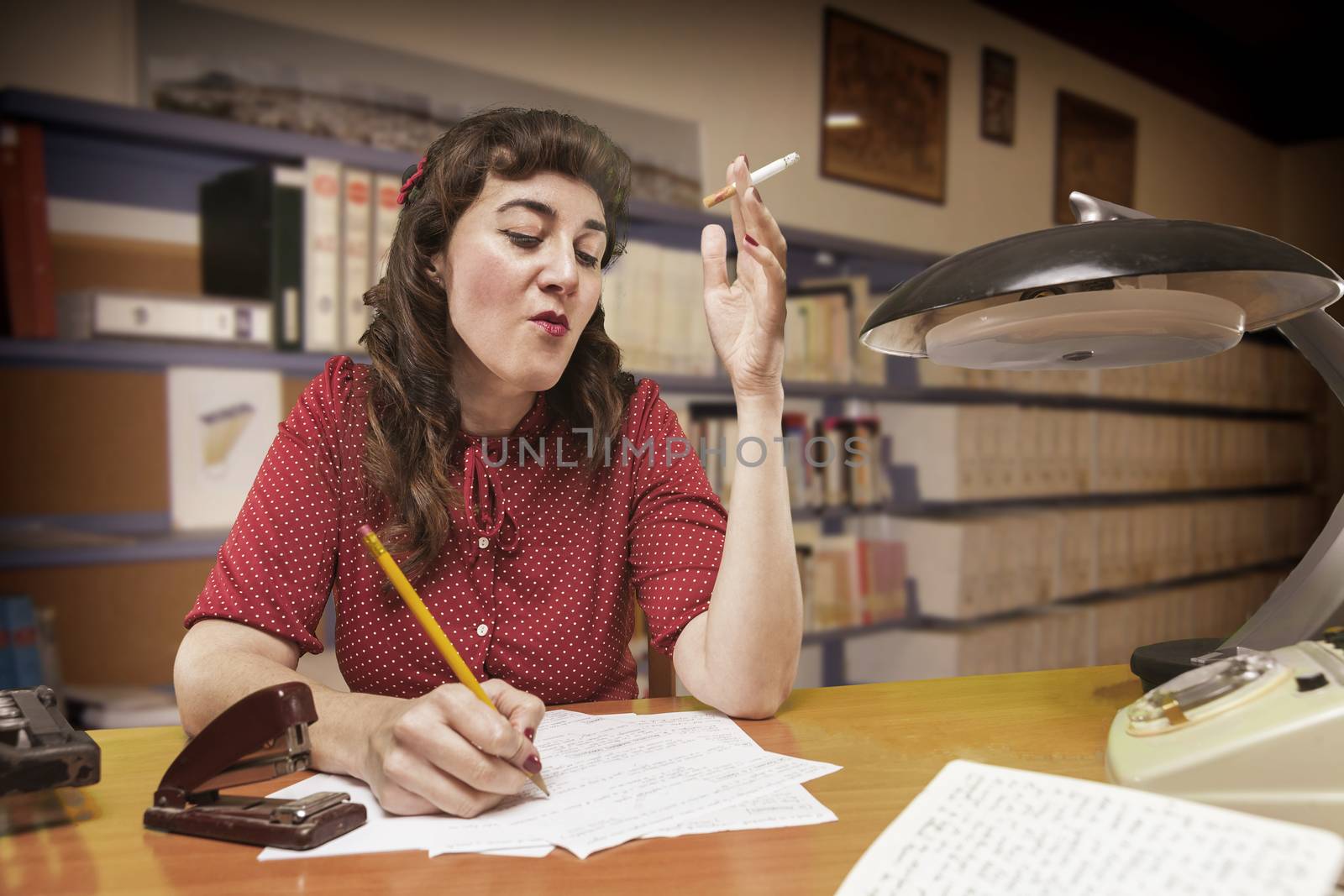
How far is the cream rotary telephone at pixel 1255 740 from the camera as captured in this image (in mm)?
604

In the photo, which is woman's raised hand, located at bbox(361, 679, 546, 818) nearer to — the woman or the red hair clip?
the woman

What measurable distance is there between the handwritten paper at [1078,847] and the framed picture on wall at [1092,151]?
13.0 ft

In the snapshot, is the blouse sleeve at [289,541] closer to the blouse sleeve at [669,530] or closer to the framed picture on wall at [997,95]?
the blouse sleeve at [669,530]

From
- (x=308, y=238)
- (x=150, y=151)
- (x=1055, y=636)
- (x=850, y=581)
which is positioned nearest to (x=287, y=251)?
(x=308, y=238)

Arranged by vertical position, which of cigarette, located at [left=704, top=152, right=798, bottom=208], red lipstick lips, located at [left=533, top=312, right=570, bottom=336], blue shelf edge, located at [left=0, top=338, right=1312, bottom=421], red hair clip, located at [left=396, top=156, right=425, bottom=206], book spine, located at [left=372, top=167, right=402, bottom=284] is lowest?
blue shelf edge, located at [left=0, top=338, right=1312, bottom=421]

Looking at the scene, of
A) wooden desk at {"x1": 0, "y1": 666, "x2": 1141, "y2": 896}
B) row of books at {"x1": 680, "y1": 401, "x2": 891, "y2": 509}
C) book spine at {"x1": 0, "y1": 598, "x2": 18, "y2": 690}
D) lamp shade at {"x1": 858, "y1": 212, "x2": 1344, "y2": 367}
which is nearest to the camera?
wooden desk at {"x1": 0, "y1": 666, "x2": 1141, "y2": 896}

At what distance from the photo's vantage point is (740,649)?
3.24 ft

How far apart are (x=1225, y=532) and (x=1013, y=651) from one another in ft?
6.08

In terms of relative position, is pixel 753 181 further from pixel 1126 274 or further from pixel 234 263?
pixel 234 263

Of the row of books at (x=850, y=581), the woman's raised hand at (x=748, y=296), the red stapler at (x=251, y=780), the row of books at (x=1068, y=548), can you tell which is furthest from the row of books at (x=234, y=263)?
the row of books at (x=1068, y=548)

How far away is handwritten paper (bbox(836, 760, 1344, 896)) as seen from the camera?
1.57ft

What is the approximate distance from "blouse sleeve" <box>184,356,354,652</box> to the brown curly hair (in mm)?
60

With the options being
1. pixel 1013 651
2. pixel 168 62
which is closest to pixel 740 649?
pixel 168 62

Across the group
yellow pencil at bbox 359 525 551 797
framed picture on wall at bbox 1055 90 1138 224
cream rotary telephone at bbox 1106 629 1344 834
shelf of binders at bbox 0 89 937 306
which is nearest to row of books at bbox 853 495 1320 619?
framed picture on wall at bbox 1055 90 1138 224
